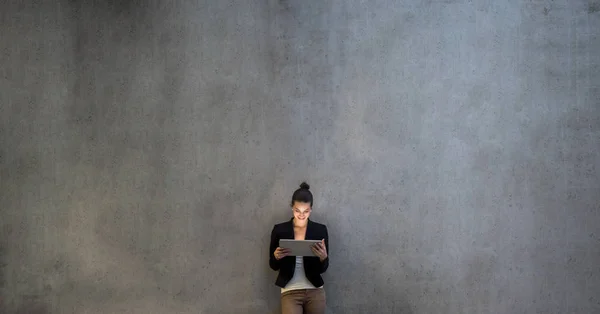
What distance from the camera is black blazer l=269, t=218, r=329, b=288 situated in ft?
13.5

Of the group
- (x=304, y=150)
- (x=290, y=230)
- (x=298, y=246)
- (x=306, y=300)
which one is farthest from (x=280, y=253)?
(x=304, y=150)

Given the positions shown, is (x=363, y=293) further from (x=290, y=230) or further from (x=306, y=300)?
(x=290, y=230)

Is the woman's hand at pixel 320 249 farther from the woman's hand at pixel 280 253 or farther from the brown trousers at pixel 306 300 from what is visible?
the brown trousers at pixel 306 300

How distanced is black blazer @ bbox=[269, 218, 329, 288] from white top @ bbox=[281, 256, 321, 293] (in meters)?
0.03

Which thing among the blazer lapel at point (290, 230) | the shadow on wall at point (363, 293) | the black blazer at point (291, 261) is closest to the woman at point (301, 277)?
the black blazer at point (291, 261)

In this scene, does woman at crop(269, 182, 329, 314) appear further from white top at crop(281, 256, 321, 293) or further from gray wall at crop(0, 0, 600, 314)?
gray wall at crop(0, 0, 600, 314)

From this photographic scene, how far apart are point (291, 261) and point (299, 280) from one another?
0.54 feet

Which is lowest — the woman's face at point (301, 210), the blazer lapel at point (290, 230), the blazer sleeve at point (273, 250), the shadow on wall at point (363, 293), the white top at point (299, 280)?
the shadow on wall at point (363, 293)

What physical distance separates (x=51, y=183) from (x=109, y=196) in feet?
1.72

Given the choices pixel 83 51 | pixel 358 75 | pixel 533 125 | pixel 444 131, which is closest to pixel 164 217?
pixel 83 51

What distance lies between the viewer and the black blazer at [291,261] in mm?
4125

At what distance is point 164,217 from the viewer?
4.65 metres

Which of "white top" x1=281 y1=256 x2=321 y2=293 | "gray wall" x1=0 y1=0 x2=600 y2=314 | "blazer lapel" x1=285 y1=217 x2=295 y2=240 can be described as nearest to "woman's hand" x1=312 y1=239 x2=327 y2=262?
"white top" x1=281 y1=256 x2=321 y2=293

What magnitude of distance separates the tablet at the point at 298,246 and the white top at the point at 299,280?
22 centimetres
